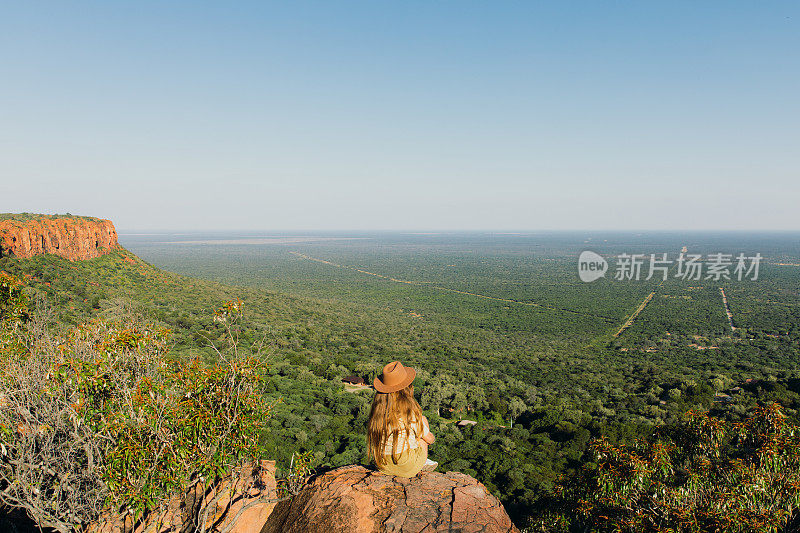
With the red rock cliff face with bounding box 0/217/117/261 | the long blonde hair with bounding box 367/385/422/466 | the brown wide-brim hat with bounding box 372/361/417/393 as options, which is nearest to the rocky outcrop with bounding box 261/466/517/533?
the long blonde hair with bounding box 367/385/422/466

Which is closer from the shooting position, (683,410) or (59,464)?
(59,464)

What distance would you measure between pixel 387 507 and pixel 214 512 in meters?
2.63

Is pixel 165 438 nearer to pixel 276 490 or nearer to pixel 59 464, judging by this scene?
pixel 276 490

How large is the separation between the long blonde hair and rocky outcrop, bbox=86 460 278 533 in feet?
6.91

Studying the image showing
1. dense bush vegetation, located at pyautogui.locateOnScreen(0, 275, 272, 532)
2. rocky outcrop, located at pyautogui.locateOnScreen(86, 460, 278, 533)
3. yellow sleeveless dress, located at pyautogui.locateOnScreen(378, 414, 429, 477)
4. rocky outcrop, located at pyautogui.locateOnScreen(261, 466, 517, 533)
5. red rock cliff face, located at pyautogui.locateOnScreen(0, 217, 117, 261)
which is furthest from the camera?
red rock cliff face, located at pyautogui.locateOnScreen(0, 217, 117, 261)

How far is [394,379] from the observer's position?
4910mm

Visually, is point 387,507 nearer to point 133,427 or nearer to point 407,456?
point 407,456

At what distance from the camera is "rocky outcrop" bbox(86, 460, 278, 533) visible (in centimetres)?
536

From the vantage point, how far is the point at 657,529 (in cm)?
495

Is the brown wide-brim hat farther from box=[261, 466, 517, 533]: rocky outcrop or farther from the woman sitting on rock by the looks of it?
box=[261, 466, 517, 533]: rocky outcrop

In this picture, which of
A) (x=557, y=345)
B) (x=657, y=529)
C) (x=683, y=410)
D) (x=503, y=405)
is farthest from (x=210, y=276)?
(x=657, y=529)

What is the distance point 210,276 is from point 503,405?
89.1 metres

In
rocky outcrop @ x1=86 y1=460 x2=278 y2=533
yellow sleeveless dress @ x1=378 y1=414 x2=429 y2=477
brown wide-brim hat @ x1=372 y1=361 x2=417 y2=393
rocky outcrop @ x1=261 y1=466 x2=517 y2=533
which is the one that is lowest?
rocky outcrop @ x1=86 y1=460 x2=278 y2=533

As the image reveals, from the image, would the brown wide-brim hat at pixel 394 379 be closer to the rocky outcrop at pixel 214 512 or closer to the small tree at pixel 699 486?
the rocky outcrop at pixel 214 512
